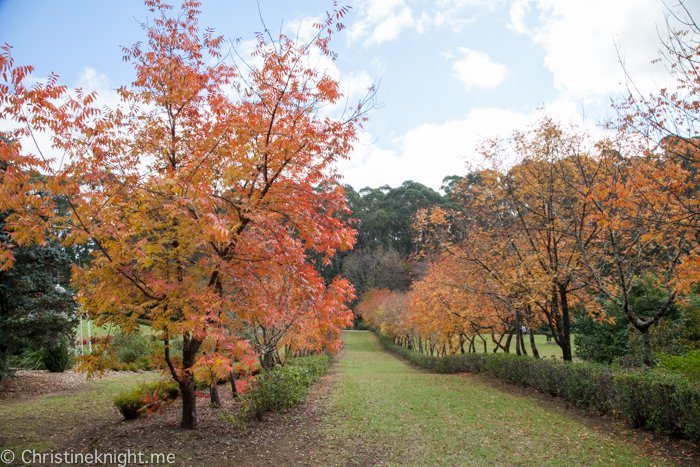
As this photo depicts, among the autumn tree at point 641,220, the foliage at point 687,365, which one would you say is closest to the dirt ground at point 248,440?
the foliage at point 687,365

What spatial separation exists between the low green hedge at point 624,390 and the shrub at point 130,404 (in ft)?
29.3

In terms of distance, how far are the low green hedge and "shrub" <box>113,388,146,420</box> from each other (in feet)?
29.3

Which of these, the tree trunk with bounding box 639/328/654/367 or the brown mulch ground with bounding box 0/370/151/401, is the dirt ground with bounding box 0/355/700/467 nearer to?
the tree trunk with bounding box 639/328/654/367

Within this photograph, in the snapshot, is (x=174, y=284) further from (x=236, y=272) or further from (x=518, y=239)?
(x=518, y=239)

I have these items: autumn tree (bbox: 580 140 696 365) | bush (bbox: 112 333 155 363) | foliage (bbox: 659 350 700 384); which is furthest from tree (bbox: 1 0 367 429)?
bush (bbox: 112 333 155 363)

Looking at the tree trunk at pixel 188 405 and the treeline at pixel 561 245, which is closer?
the tree trunk at pixel 188 405

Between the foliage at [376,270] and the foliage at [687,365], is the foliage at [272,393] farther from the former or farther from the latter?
the foliage at [376,270]

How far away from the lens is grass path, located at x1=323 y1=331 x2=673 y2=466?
17.4ft

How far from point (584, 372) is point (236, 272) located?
7840mm

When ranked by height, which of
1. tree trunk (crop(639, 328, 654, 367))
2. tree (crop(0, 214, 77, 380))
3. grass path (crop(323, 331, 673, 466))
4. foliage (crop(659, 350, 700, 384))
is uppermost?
tree (crop(0, 214, 77, 380))

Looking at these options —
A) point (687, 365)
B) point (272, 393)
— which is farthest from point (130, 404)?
point (687, 365)

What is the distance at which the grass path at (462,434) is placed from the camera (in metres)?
5.31

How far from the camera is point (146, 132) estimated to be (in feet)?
19.7

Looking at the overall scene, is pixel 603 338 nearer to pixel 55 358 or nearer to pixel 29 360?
pixel 55 358
